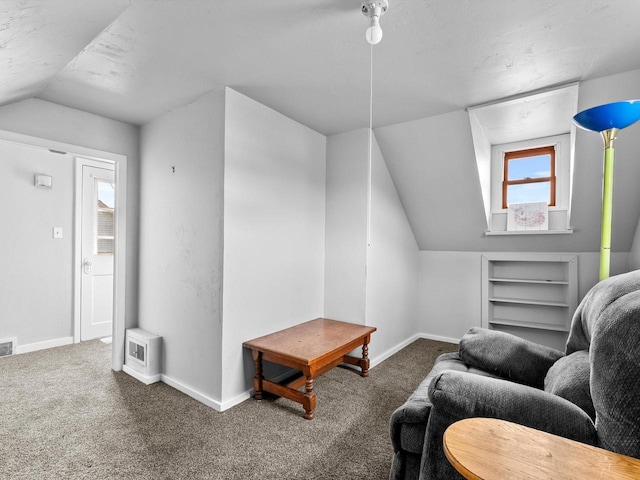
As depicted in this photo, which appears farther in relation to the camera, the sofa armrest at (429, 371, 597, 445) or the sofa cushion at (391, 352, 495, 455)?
the sofa cushion at (391, 352, 495, 455)

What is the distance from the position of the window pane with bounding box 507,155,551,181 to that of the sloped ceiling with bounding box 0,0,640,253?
0.85m

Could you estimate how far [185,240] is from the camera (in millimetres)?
2596

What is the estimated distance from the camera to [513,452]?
0.73 metres

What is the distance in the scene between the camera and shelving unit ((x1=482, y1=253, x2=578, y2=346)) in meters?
3.33

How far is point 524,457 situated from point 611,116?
181 cm

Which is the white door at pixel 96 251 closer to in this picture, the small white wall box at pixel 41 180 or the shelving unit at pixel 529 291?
the small white wall box at pixel 41 180

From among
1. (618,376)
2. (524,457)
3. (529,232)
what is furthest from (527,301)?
(524,457)

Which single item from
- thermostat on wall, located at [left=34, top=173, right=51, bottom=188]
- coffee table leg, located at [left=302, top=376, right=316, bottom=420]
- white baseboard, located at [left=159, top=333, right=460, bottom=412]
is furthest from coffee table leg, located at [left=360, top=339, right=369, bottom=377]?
thermostat on wall, located at [left=34, top=173, right=51, bottom=188]

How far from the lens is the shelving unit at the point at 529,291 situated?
333 cm

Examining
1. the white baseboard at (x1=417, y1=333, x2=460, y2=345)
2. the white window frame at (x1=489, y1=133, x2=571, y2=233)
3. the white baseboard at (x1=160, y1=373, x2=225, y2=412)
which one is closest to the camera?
the white baseboard at (x1=160, y1=373, x2=225, y2=412)

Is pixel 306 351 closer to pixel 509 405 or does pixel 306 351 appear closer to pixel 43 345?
pixel 509 405

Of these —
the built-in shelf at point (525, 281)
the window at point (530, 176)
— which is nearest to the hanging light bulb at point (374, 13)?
the window at point (530, 176)

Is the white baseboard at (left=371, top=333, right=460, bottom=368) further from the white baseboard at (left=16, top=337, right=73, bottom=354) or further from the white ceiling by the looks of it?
the white baseboard at (left=16, top=337, right=73, bottom=354)

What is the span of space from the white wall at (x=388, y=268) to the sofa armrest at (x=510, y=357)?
125 centimetres
